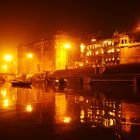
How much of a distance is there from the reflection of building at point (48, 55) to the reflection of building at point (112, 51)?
7454 mm

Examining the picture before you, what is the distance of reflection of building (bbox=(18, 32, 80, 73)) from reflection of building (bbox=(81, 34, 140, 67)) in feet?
24.5

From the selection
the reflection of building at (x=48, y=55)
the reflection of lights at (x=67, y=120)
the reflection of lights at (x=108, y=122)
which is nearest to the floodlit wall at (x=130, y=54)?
the reflection of building at (x=48, y=55)

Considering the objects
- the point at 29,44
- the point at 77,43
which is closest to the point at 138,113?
the point at 77,43

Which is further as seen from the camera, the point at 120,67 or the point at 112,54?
the point at 112,54

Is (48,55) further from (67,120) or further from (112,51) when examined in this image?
(67,120)

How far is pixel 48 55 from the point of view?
Answer: 106 meters

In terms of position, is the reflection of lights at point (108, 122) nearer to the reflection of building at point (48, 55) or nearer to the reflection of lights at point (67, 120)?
the reflection of lights at point (67, 120)

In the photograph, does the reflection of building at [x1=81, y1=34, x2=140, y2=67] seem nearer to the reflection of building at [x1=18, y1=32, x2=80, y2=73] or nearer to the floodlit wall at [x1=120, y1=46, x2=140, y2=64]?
the floodlit wall at [x1=120, y1=46, x2=140, y2=64]

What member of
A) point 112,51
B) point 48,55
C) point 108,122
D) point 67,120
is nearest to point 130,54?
point 112,51

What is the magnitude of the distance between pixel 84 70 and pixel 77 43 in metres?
43.6

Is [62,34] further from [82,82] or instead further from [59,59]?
[82,82]

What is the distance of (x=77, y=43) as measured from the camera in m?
109

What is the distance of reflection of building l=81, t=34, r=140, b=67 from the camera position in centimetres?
7425

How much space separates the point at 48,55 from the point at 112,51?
27235 mm
